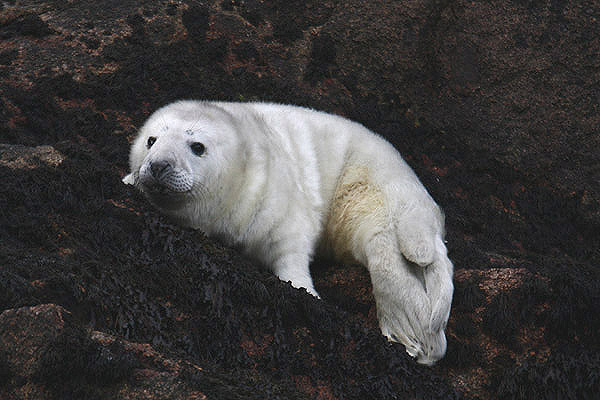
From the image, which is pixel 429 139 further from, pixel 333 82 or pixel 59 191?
pixel 59 191

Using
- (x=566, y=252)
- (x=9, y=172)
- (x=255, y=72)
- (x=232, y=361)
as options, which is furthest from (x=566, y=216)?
(x=9, y=172)

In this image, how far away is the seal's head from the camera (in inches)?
144

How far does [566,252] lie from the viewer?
18.1 feet

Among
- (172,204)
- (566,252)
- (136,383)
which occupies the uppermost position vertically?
(136,383)

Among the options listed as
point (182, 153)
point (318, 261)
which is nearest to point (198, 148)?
point (182, 153)

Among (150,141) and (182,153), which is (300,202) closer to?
(182,153)

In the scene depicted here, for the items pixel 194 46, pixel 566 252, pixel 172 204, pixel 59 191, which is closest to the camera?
pixel 59 191

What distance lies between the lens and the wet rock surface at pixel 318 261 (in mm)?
2629

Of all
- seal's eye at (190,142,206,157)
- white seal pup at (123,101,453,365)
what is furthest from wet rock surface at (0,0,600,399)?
seal's eye at (190,142,206,157)

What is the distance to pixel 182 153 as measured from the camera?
3773mm

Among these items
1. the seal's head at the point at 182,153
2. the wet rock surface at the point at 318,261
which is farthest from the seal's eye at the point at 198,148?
the wet rock surface at the point at 318,261

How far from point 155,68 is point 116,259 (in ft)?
9.61

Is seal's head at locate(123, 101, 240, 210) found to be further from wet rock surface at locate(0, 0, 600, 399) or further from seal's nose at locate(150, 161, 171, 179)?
wet rock surface at locate(0, 0, 600, 399)

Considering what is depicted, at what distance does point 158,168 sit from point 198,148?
360 mm
